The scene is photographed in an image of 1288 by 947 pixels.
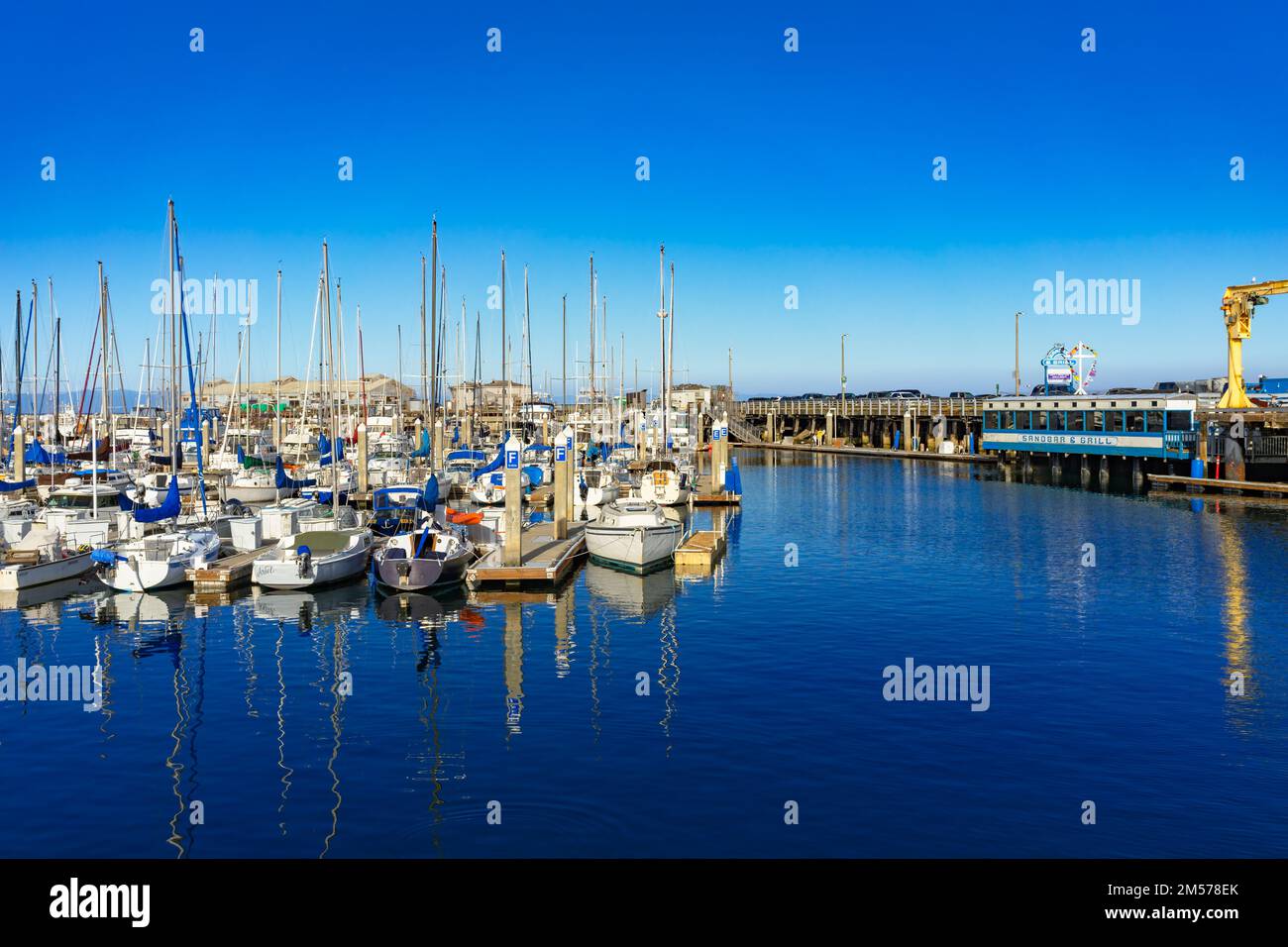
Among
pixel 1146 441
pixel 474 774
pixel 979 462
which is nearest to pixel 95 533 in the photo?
pixel 474 774

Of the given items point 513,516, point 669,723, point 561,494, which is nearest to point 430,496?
point 513,516

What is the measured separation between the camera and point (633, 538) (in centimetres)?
3919

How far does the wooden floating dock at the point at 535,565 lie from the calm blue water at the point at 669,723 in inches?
41.1

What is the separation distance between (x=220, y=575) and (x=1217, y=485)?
205 ft

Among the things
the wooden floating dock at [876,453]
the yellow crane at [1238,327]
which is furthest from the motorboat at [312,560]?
the wooden floating dock at [876,453]

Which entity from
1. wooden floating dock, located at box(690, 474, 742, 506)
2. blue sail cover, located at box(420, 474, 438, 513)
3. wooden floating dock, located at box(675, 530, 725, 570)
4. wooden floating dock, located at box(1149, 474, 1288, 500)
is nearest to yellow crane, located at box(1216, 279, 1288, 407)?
wooden floating dock, located at box(1149, 474, 1288, 500)

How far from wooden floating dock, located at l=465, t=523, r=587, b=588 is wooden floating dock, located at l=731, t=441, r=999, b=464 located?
7073cm

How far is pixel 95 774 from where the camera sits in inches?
731

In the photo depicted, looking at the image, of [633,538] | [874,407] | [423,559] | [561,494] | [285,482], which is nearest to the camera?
[423,559]

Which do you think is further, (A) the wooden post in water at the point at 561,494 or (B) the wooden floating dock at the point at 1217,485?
(B) the wooden floating dock at the point at 1217,485

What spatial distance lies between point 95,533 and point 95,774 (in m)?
25.4

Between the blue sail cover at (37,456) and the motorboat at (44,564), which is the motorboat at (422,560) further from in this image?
the blue sail cover at (37,456)

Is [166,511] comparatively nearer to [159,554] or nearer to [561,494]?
[159,554]

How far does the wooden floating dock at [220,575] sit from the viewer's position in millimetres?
35469
